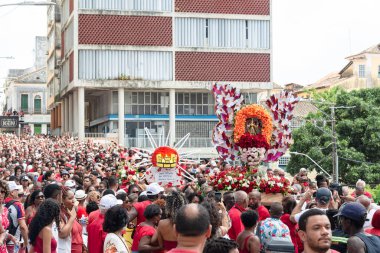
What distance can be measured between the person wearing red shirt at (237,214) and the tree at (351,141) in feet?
145

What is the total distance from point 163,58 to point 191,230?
60293 mm

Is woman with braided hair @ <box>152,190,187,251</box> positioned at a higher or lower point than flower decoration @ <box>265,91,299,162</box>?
lower

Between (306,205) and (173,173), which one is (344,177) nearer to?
(173,173)

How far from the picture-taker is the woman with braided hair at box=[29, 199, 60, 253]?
958 centimetres

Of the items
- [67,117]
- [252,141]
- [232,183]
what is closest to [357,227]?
[232,183]

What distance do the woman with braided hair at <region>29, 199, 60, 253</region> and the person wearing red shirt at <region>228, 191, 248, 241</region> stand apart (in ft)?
8.95

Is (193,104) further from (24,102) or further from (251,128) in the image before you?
(24,102)

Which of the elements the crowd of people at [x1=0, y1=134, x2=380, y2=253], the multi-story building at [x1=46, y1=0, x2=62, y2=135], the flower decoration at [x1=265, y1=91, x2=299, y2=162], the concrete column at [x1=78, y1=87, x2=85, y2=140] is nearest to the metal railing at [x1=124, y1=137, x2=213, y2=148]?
the concrete column at [x1=78, y1=87, x2=85, y2=140]

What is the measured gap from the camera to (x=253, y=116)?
21.8 meters

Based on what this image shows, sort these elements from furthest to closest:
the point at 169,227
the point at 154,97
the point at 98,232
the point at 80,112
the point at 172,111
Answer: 1. the point at 154,97
2. the point at 172,111
3. the point at 80,112
4. the point at 98,232
5. the point at 169,227

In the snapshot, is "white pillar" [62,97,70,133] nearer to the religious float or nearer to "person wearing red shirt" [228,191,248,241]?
the religious float

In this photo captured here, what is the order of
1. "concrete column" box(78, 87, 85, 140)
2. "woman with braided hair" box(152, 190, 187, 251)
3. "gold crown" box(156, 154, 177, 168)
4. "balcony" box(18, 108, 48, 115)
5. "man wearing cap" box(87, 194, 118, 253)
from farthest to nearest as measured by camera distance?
1. "balcony" box(18, 108, 48, 115)
2. "concrete column" box(78, 87, 85, 140)
3. "gold crown" box(156, 154, 177, 168)
4. "man wearing cap" box(87, 194, 118, 253)
5. "woman with braided hair" box(152, 190, 187, 251)

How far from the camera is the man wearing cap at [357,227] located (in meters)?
8.27

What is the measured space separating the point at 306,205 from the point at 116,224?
13.9 ft
